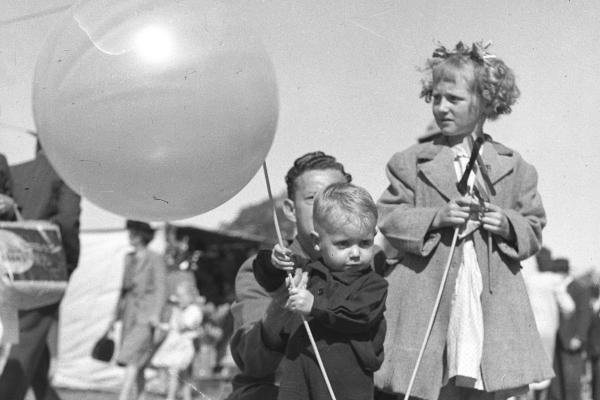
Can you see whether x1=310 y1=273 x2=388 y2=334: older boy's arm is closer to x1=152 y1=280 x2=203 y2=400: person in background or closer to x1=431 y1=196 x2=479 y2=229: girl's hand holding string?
x1=431 y1=196 x2=479 y2=229: girl's hand holding string

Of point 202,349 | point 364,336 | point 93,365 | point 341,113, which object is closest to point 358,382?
point 364,336

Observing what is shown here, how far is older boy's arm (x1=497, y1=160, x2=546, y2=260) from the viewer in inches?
123

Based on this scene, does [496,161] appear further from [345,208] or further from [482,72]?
[345,208]

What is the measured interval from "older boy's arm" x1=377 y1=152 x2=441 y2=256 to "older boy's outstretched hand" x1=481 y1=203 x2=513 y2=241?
159 mm

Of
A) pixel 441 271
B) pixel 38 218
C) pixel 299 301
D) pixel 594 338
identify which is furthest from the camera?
pixel 594 338

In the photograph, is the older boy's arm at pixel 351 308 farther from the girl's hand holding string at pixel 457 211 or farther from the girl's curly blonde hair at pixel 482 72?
the girl's curly blonde hair at pixel 482 72

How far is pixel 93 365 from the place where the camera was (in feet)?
34.8

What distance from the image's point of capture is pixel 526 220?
318cm

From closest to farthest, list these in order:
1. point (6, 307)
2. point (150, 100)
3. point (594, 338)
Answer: point (150, 100)
point (6, 307)
point (594, 338)

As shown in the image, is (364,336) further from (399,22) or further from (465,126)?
(399,22)

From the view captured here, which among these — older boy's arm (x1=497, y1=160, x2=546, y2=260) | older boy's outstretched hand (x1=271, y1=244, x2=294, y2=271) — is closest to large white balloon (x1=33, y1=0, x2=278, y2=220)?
older boy's outstretched hand (x1=271, y1=244, x2=294, y2=271)

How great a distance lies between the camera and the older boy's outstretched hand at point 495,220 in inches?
121

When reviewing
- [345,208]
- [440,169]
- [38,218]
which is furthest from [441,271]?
[38,218]

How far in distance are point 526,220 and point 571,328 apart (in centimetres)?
578
